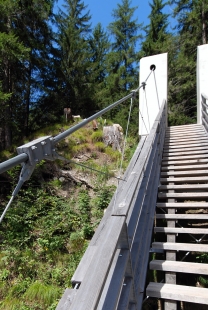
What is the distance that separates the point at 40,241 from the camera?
414cm

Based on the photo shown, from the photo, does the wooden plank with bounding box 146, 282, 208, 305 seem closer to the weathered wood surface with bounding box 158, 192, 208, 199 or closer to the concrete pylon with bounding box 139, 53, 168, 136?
the weathered wood surface with bounding box 158, 192, 208, 199

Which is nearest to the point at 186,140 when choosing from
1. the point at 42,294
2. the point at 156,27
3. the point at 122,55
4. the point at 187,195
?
the point at 187,195

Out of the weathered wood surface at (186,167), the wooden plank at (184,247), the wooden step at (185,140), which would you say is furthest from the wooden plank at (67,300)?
the wooden step at (185,140)

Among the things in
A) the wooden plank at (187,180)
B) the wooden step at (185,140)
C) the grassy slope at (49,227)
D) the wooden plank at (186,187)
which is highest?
the wooden step at (185,140)

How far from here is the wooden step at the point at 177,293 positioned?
1.54 metres

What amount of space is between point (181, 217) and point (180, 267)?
2.18 ft

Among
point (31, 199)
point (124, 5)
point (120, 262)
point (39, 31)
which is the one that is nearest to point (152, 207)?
point (120, 262)

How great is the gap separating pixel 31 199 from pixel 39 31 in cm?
691

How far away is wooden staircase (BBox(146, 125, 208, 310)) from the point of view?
165 cm

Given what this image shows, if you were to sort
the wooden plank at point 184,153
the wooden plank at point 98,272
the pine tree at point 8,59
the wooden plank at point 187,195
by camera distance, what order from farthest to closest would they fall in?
1. the pine tree at point 8,59
2. the wooden plank at point 184,153
3. the wooden plank at point 187,195
4. the wooden plank at point 98,272

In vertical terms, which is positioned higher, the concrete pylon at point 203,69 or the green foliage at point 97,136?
the concrete pylon at point 203,69

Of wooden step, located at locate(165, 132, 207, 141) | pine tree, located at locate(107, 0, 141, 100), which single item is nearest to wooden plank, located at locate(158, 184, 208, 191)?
wooden step, located at locate(165, 132, 207, 141)

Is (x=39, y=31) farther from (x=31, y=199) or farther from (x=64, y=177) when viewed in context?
(x=31, y=199)

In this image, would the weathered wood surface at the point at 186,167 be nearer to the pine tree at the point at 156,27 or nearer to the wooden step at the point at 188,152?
the wooden step at the point at 188,152
